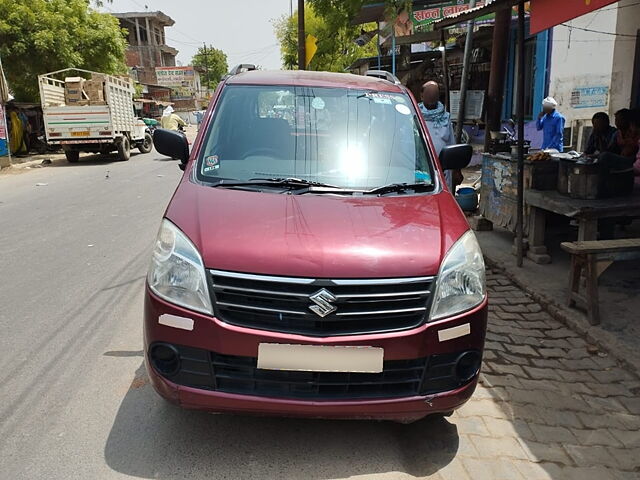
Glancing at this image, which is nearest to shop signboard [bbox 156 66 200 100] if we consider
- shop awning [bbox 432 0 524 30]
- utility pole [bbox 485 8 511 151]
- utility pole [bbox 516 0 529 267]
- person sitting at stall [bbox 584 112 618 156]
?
utility pole [bbox 485 8 511 151]

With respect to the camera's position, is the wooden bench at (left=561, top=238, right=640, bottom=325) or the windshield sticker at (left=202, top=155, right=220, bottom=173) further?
the wooden bench at (left=561, top=238, right=640, bottom=325)

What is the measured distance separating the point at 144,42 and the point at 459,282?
2335 inches

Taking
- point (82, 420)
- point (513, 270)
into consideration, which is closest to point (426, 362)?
point (82, 420)

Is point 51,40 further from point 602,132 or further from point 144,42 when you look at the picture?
point 144,42

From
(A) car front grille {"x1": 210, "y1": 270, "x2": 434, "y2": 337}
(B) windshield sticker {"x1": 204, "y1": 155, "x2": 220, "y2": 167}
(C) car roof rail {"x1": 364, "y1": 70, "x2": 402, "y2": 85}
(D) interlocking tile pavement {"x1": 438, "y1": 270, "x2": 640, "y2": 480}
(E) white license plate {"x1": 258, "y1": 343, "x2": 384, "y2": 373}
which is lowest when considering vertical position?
(D) interlocking tile pavement {"x1": 438, "y1": 270, "x2": 640, "y2": 480}

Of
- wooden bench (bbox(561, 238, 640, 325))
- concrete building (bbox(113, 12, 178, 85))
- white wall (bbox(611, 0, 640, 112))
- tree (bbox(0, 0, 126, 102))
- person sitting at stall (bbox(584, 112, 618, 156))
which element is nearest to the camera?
wooden bench (bbox(561, 238, 640, 325))

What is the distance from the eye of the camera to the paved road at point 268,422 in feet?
8.28

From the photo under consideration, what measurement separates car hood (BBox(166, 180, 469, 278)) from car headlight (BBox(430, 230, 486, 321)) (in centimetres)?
5

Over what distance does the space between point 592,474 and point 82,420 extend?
2623mm

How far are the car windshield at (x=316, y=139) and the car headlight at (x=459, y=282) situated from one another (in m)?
0.73

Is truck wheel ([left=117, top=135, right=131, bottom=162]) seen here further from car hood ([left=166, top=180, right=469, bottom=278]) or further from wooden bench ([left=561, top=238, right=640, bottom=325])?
wooden bench ([left=561, top=238, right=640, bottom=325])

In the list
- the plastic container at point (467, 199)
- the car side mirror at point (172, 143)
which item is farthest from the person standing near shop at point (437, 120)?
the car side mirror at point (172, 143)

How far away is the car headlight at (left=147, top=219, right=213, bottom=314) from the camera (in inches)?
91.8

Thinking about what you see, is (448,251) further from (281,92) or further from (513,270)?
(513,270)
